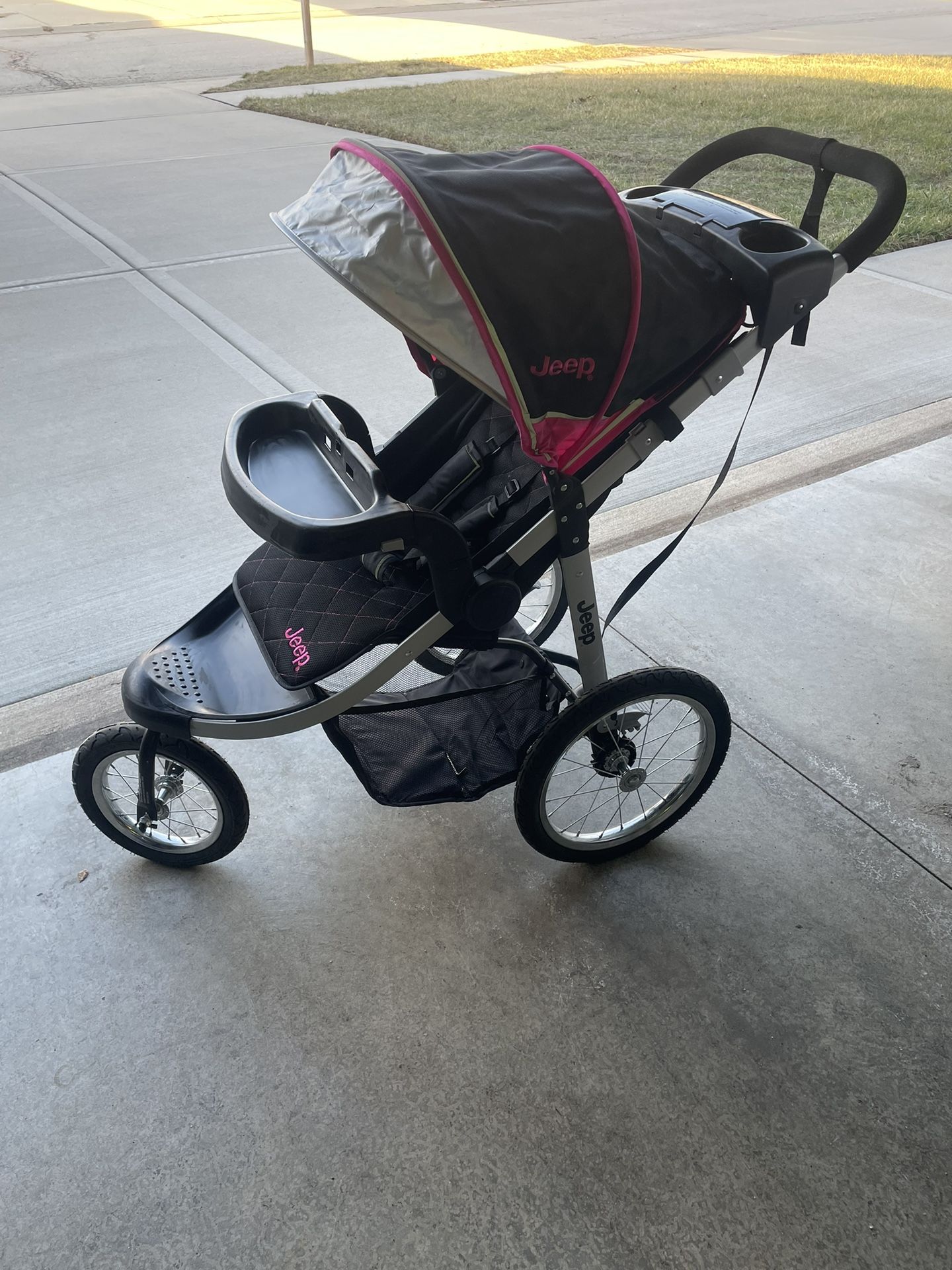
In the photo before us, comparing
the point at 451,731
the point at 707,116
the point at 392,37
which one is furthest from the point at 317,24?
the point at 451,731

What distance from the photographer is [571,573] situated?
1.90 m

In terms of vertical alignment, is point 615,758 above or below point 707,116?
below

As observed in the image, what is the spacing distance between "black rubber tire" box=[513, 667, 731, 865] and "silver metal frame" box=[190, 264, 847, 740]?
0.14 meters

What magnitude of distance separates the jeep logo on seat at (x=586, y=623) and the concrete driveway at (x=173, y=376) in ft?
4.47

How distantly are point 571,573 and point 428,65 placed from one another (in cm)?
1145

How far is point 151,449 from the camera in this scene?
3684 millimetres

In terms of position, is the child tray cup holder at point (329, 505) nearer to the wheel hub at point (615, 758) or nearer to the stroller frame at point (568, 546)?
the stroller frame at point (568, 546)

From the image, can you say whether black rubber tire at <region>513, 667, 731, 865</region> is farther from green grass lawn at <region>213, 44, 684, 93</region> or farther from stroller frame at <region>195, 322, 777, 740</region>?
green grass lawn at <region>213, 44, 684, 93</region>

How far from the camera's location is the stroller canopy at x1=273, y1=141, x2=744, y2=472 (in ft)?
5.04

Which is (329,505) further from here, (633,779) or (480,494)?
(633,779)

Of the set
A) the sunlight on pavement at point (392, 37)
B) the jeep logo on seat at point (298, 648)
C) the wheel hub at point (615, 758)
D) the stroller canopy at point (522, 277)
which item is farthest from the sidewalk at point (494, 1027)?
the sunlight on pavement at point (392, 37)

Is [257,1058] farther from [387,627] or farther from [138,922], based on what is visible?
[387,627]

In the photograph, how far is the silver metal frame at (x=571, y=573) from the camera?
1.79 metres

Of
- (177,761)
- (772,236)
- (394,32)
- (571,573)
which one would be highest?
(772,236)
